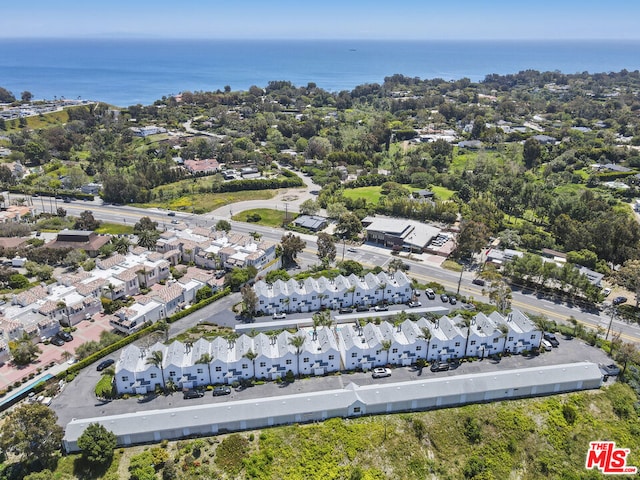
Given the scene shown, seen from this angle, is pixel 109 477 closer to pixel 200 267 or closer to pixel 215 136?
pixel 200 267

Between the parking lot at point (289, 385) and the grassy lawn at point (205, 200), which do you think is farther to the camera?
the grassy lawn at point (205, 200)

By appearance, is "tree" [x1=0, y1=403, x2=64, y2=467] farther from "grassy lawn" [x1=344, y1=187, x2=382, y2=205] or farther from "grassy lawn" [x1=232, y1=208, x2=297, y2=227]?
"grassy lawn" [x1=344, y1=187, x2=382, y2=205]

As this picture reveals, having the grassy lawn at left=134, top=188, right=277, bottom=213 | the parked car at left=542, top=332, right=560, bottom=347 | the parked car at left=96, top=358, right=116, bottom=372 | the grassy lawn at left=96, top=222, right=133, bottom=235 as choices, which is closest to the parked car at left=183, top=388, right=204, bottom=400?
the parked car at left=96, top=358, right=116, bottom=372

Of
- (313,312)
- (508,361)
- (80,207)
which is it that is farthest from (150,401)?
(80,207)

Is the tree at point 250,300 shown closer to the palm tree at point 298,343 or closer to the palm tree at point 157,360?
the palm tree at point 298,343

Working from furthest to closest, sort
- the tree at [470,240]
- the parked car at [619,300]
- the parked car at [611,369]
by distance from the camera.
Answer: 1. the tree at [470,240]
2. the parked car at [619,300]
3. the parked car at [611,369]

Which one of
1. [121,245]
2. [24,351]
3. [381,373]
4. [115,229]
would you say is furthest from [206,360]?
[115,229]

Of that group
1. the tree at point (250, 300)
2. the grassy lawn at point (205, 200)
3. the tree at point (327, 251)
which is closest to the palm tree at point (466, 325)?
the tree at point (327, 251)
